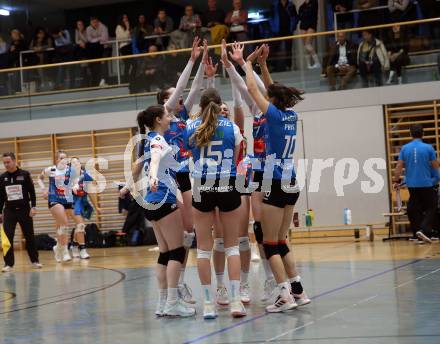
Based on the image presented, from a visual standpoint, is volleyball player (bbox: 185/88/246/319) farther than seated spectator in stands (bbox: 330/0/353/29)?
No

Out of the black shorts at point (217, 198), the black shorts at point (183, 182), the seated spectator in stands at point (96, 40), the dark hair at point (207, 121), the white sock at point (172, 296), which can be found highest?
the seated spectator in stands at point (96, 40)

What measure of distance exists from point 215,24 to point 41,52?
16.7 ft

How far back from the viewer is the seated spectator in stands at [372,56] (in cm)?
1627

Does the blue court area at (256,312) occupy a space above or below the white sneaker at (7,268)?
above

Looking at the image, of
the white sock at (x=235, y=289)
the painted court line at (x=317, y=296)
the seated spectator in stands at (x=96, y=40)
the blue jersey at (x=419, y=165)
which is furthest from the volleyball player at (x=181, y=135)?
the seated spectator in stands at (x=96, y=40)

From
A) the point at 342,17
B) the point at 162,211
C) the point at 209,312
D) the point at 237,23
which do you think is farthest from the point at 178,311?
the point at 237,23

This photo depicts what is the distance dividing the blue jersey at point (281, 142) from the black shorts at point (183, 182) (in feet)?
3.02

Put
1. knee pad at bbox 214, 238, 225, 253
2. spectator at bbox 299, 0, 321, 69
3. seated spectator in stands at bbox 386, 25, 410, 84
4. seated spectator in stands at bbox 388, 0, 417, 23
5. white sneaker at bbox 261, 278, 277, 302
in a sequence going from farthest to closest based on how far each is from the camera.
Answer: spectator at bbox 299, 0, 321, 69
seated spectator in stands at bbox 388, 0, 417, 23
seated spectator in stands at bbox 386, 25, 410, 84
white sneaker at bbox 261, 278, 277, 302
knee pad at bbox 214, 238, 225, 253

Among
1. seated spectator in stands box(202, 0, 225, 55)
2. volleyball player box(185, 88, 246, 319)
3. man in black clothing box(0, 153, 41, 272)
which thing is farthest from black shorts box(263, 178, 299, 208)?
seated spectator in stands box(202, 0, 225, 55)

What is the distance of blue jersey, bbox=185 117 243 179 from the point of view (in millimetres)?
6863

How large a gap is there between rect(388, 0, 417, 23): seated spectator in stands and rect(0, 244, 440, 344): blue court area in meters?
7.80

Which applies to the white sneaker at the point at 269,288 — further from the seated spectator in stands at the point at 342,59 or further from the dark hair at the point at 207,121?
the seated spectator in stands at the point at 342,59

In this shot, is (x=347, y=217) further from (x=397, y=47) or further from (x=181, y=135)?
(x=181, y=135)

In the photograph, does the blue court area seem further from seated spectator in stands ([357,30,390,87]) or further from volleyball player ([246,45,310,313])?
seated spectator in stands ([357,30,390,87])
